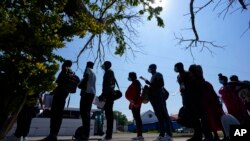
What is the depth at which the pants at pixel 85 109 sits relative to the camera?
23.2 feet

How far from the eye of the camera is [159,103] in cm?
734

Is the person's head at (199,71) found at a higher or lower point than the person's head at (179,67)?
lower

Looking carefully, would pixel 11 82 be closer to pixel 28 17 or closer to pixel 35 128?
pixel 28 17

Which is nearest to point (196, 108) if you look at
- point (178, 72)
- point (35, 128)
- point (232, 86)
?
point (178, 72)

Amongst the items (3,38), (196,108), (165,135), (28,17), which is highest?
(28,17)

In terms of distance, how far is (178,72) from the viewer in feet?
23.1

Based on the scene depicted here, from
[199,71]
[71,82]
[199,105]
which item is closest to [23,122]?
[71,82]

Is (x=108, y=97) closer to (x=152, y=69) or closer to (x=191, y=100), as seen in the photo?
(x=152, y=69)

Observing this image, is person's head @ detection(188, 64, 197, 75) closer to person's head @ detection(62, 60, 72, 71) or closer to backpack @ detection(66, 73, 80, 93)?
backpack @ detection(66, 73, 80, 93)

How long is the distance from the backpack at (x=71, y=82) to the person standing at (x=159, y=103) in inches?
64.3

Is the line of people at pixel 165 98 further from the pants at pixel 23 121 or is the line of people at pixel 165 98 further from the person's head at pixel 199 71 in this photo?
the pants at pixel 23 121

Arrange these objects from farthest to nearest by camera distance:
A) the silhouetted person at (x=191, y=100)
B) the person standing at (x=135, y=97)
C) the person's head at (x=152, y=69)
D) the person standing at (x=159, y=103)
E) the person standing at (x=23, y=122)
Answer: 1. the person standing at (x=135, y=97)
2. the person's head at (x=152, y=69)
3. the person standing at (x=159, y=103)
4. the person standing at (x=23, y=122)
5. the silhouetted person at (x=191, y=100)

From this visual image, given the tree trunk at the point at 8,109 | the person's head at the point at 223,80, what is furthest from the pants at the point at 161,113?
the tree trunk at the point at 8,109

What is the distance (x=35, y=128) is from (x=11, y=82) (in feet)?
78.0
